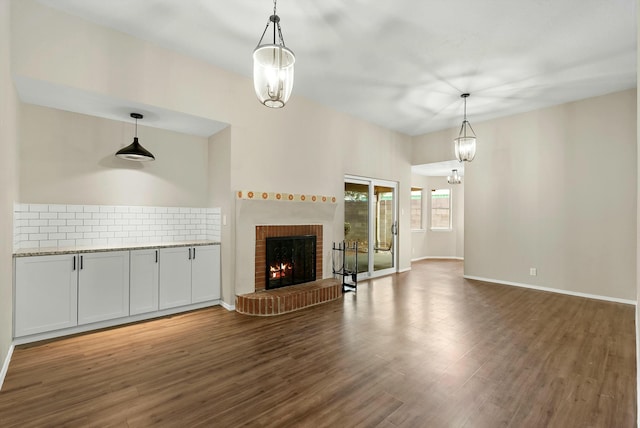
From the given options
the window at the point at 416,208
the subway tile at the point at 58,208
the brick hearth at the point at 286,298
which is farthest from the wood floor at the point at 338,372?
the window at the point at 416,208

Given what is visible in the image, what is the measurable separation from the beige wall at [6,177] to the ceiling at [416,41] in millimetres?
729

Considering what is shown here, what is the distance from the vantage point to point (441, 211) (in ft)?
29.9

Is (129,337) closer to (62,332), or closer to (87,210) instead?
(62,332)

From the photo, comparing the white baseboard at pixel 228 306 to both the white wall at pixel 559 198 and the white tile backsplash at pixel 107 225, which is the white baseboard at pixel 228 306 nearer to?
the white tile backsplash at pixel 107 225

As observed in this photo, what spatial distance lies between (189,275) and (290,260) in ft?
4.86

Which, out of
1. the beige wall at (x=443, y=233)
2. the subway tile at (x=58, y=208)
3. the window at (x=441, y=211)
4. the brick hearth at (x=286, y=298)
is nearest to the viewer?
the subway tile at (x=58, y=208)

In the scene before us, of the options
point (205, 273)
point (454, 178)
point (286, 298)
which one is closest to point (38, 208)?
point (205, 273)

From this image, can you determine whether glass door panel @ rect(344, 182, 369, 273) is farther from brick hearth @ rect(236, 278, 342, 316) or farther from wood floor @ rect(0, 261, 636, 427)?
wood floor @ rect(0, 261, 636, 427)

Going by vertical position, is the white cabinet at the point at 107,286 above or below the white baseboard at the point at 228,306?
above

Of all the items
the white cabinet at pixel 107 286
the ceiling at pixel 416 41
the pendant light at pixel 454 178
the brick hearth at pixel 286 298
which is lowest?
the brick hearth at pixel 286 298

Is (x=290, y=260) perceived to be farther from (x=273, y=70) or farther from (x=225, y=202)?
(x=273, y=70)

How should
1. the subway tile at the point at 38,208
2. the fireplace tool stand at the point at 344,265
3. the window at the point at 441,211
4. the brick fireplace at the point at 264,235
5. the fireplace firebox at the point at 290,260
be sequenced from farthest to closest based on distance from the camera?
1. the window at the point at 441,211
2. the fireplace tool stand at the point at 344,265
3. the fireplace firebox at the point at 290,260
4. the brick fireplace at the point at 264,235
5. the subway tile at the point at 38,208

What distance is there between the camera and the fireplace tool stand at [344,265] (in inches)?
203

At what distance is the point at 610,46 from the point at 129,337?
6285mm
